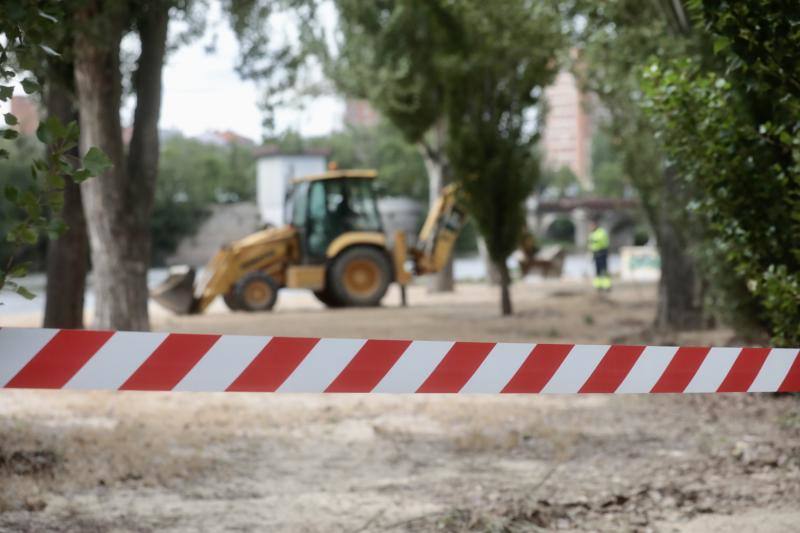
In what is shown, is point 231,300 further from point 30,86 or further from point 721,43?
point 30,86

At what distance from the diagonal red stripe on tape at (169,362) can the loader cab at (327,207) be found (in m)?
16.2

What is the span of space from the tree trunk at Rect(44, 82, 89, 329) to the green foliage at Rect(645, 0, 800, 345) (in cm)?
794

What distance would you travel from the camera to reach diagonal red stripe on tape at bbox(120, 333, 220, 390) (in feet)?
9.76

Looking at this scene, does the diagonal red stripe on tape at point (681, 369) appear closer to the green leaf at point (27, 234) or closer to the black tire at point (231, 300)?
the green leaf at point (27, 234)

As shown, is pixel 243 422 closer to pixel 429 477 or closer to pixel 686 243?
pixel 429 477

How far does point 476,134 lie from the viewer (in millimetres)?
16953

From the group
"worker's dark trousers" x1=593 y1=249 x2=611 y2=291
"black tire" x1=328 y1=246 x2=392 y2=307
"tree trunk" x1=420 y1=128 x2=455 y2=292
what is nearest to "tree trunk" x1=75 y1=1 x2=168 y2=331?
"black tire" x1=328 y1=246 x2=392 y2=307

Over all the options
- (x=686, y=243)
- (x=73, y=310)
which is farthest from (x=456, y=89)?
(x=73, y=310)

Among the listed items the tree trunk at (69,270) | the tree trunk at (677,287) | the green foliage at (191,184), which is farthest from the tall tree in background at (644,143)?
the green foliage at (191,184)

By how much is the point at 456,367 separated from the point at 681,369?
974mm

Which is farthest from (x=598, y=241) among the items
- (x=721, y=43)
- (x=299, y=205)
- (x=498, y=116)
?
(x=721, y=43)

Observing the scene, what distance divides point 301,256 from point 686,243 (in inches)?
380

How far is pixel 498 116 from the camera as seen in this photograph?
682 inches

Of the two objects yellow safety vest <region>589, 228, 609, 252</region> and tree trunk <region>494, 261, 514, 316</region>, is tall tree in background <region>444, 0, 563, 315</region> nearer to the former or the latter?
tree trunk <region>494, 261, 514, 316</region>
